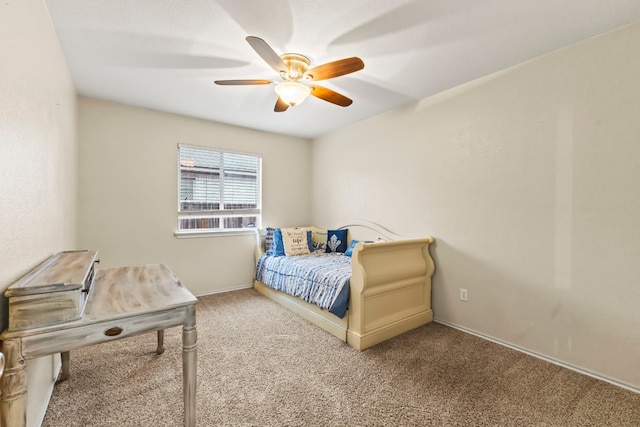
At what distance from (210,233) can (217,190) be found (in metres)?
0.62

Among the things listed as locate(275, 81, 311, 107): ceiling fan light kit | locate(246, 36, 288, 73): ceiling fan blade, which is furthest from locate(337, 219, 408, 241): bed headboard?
locate(246, 36, 288, 73): ceiling fan blade

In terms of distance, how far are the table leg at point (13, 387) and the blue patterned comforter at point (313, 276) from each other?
1.94 metres

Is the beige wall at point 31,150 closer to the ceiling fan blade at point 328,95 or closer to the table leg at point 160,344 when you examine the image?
the table leg at point 160,344

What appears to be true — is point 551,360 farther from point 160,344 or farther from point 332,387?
point 160,344

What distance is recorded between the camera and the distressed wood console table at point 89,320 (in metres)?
1.00

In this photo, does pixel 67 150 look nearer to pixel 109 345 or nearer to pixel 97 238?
pixel 97 238

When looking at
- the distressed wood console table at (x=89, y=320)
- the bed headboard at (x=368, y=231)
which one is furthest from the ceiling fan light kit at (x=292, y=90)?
the bed headboard at (x=368, y=231)

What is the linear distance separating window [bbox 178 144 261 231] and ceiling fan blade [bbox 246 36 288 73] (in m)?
2.32

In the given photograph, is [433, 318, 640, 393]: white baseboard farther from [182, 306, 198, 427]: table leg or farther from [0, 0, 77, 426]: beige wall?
[0, 0, 77, 426]: beige wall

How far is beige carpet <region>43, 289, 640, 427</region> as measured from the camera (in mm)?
1632

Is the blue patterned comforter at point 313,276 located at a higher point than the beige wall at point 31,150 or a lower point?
lower

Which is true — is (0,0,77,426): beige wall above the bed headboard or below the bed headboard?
above

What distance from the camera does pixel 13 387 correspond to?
38.8 inches

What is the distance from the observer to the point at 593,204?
2064mm
